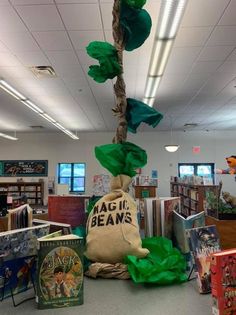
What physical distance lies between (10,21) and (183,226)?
3428 mm

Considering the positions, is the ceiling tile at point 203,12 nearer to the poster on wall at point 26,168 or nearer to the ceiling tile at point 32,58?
the ceiling tile at point 32,58

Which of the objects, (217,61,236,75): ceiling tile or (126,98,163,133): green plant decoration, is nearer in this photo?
(126,98,163,133): green plant decoration

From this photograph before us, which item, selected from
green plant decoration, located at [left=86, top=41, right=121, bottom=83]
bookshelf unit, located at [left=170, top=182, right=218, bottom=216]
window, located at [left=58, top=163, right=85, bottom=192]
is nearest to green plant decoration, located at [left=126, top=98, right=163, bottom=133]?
green plant decoration, located at [left=86, top=41, right=121, bottom=83]

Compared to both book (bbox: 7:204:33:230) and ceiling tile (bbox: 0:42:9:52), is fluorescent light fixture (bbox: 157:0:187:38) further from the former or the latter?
book (bbox: 7:204:33:230)

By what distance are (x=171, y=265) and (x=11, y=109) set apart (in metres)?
8.09

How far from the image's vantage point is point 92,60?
4.80 meters

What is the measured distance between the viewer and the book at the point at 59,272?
1002mm

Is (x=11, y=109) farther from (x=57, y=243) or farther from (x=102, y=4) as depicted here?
(x=57, y=243)

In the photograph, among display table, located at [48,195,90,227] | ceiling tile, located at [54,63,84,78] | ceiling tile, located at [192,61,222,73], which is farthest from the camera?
ceiling tile, located at [54,63,84,78]

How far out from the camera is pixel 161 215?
5.11 ft

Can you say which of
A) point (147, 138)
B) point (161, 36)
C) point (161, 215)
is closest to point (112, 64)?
point (161, 215)

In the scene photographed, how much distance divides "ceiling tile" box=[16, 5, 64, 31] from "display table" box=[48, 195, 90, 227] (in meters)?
2.53

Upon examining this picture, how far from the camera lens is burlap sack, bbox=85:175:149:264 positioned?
118 centimetres

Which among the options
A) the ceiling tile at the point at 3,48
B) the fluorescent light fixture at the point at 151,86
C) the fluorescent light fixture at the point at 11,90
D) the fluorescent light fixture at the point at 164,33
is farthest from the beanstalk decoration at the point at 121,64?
the fluorescent light fixture at the point at 11,90
